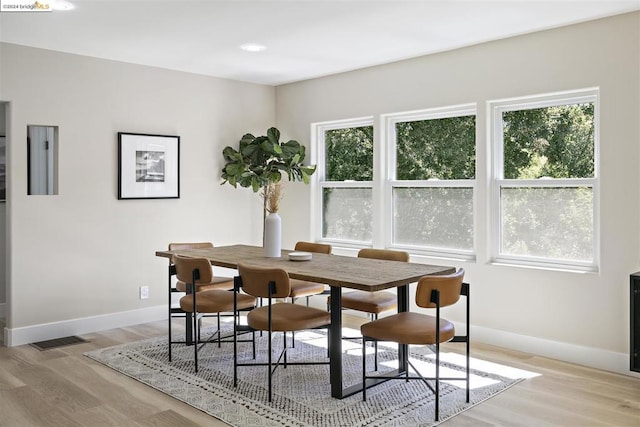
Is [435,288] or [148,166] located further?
[148,166]

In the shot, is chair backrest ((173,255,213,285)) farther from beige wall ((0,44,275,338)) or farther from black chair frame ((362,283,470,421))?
beige wall ((0,44,275,338))

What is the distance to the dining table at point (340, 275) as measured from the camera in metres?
3.24

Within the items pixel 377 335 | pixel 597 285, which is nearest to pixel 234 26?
pixel 377 335

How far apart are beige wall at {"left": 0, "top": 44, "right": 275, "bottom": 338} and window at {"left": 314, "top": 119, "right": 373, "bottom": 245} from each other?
1015mm

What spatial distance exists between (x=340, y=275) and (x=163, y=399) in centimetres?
133

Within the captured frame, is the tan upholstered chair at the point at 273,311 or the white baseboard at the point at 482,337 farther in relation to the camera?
the white baseboard at the point at 482,337

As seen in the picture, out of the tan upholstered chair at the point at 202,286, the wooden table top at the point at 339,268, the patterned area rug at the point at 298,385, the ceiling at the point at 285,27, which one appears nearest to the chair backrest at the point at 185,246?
the tan upholstered chair at the point at 202,286

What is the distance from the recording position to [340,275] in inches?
134

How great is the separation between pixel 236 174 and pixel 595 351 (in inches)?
143

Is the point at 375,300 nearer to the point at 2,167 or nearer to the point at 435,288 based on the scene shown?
the point at 435,288

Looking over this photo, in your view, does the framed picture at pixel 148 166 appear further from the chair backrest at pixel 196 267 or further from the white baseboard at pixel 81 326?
the chair backrest at pixel 196 267

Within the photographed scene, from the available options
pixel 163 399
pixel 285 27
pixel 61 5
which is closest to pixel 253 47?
pixel 285 27

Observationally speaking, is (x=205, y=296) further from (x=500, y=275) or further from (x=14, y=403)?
(x=500, y=275)

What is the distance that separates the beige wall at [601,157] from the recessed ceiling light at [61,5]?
2809 millimetres
